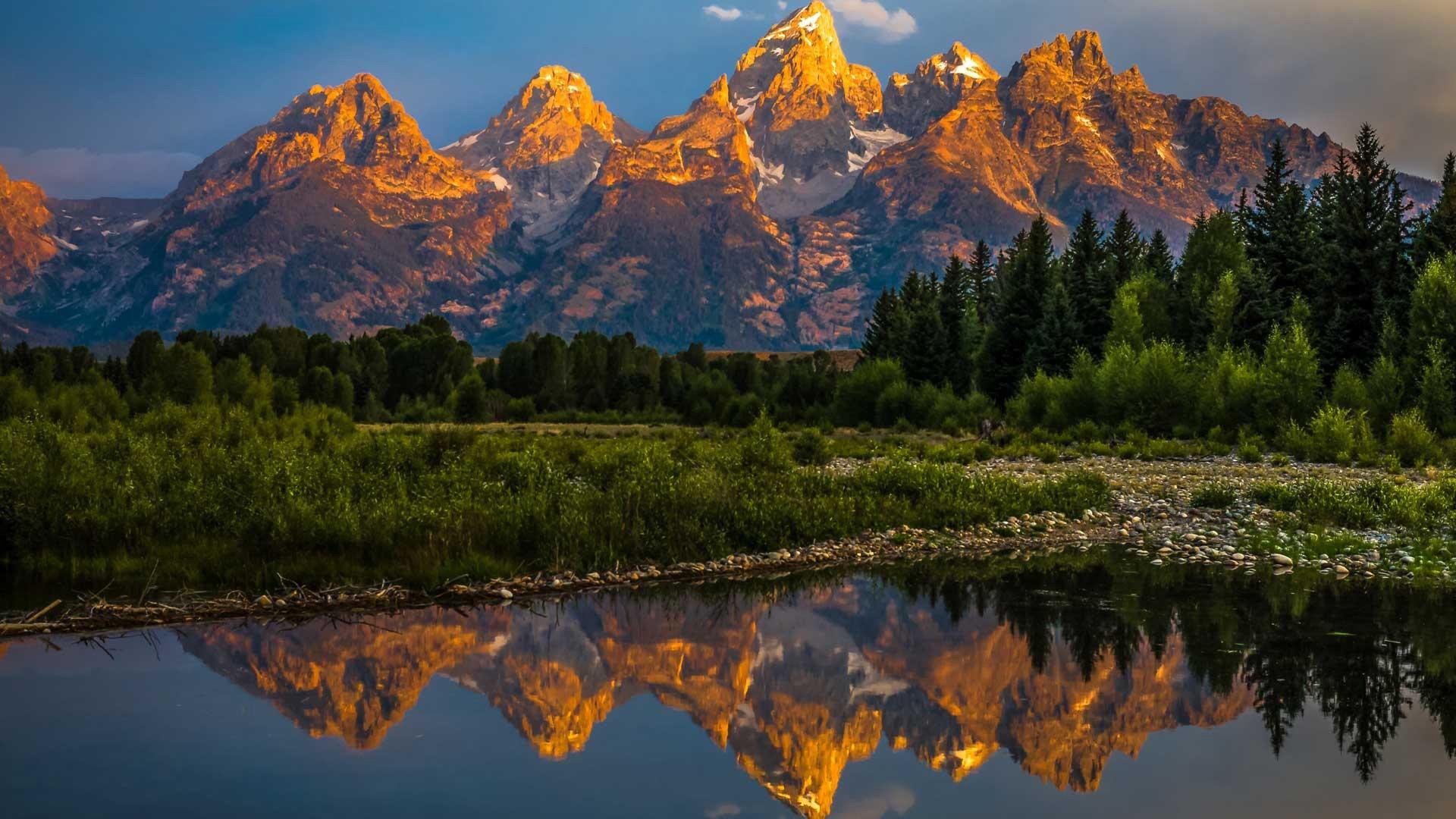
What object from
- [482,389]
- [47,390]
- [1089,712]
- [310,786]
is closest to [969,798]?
[1089,712]

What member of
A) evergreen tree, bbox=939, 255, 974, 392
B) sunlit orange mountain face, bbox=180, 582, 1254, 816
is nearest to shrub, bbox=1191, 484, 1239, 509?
sunlit orange mountain face, bbox=180, 582, 1254, 816

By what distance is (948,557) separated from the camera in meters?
23.0

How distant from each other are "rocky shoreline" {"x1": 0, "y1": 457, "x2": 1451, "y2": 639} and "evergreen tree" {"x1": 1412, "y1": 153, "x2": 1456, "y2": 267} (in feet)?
83.8

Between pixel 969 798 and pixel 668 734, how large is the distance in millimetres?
3392

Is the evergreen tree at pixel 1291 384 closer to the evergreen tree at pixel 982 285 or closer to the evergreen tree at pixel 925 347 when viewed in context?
the evergreen tree at pixel 925 347

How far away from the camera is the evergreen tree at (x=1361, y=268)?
5244 cm

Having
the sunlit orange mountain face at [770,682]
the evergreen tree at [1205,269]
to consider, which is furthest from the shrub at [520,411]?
the sunlit orange mountain face at [770,682]

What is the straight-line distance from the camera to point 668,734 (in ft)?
40.5

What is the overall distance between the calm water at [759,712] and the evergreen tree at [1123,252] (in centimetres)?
5641

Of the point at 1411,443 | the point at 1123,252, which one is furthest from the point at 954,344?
the point at 1411,443

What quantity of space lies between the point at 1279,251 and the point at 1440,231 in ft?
31.5

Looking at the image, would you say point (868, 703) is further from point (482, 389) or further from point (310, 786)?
point (482, 389)

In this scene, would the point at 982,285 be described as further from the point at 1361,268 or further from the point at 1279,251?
the point at 1361,268

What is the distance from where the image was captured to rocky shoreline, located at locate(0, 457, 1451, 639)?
1638 cm
